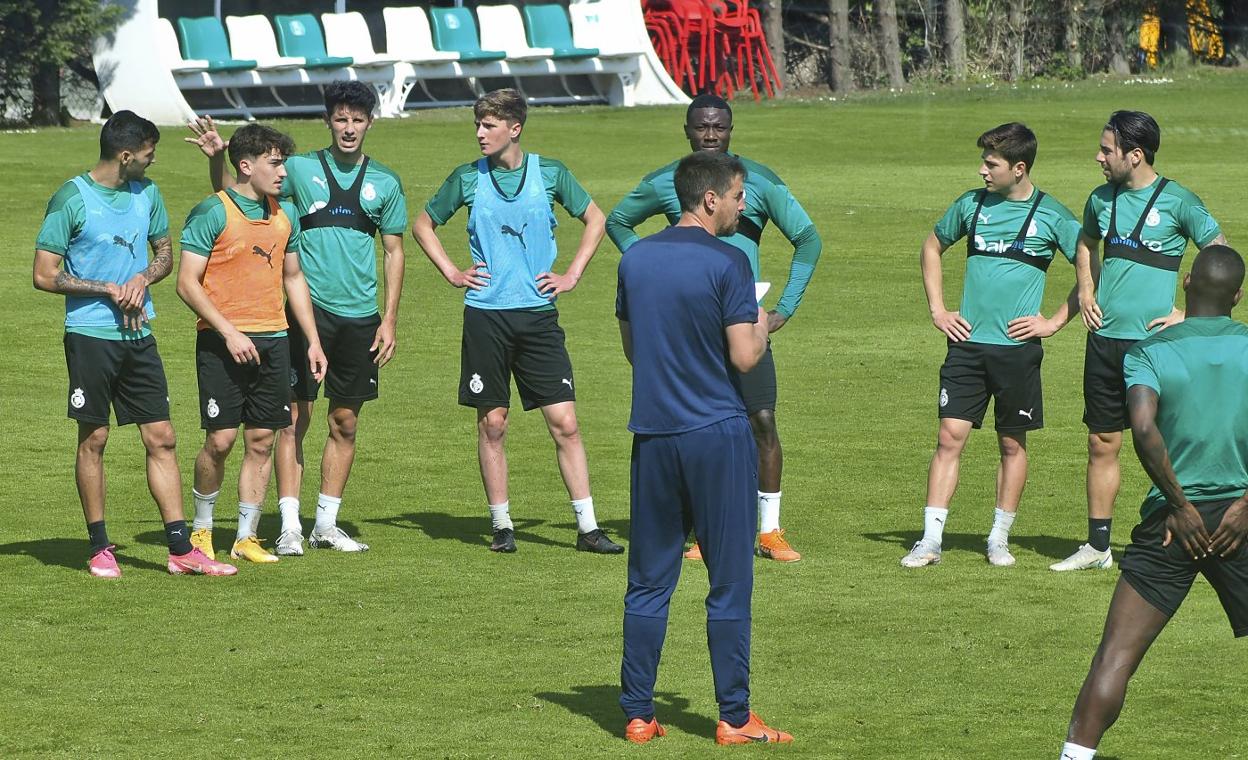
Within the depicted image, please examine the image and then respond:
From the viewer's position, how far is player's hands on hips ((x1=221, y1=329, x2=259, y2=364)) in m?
9.22

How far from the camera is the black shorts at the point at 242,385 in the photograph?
31.0 ft

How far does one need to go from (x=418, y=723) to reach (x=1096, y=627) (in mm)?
3145

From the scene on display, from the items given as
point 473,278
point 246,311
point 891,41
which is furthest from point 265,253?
point 891,41

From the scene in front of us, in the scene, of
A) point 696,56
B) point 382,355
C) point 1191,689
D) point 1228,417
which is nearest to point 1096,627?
point 1191,689

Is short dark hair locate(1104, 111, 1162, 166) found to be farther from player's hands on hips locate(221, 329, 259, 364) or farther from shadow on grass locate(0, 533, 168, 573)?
shadow on grass locate(0, 533, 168, 573)

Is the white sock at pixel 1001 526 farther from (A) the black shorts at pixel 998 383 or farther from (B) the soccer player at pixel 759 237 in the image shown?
(B) the soccer player at pixel 759 237

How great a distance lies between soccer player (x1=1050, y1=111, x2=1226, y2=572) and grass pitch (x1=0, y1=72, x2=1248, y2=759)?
65 centimetres

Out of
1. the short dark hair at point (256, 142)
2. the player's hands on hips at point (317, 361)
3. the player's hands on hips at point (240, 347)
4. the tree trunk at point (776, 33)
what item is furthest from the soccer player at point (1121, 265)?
the tree trunk at point (776, 33)

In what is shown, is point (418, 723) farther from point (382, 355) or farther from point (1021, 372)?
point (1021, 372)

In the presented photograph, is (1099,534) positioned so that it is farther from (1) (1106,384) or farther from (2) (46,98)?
(2) (46,98)

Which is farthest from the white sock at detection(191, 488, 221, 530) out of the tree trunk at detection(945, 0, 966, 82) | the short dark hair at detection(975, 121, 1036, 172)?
the tree trunk at detection(945, 0, 966, 82)

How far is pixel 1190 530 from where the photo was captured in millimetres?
6023

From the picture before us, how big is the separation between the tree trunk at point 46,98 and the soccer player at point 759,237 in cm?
2622

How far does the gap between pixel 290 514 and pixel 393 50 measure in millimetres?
27341
